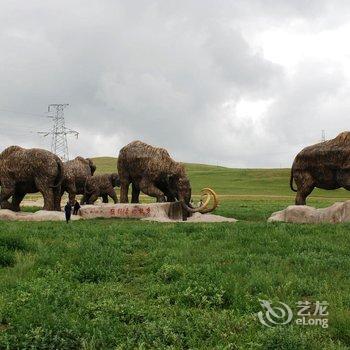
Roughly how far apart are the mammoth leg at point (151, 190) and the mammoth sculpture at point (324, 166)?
6.61 m

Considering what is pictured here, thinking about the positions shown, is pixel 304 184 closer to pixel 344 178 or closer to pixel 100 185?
pixel 344 178

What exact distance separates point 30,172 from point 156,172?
6.10 m

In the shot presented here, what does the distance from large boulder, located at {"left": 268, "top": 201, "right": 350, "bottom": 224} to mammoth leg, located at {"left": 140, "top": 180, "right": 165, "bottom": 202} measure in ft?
20.0

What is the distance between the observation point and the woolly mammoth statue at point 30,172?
2220 centimetres

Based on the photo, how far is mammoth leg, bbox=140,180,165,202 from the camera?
75.9 feet

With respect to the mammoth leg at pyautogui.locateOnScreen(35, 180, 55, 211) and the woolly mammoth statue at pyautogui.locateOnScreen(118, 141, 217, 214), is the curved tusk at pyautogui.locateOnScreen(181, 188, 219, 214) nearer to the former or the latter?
the woolly mammoth statue at pyautogui.locateOnScreen(118, 141, 217, 214)

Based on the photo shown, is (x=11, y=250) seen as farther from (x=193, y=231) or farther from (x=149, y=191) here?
(x=149, y=191)

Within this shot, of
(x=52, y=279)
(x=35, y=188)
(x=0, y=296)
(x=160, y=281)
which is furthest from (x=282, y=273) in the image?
(x=35, y=188)

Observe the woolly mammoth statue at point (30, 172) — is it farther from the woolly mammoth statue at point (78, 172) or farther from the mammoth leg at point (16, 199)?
the woolly mammoth statue at point (78, 172)

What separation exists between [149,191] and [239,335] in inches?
678

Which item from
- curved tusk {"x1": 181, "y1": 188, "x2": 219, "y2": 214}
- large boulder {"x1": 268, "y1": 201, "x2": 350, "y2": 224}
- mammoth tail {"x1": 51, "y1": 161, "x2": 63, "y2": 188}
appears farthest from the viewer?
mammoth tail {"x1": 51, "y1": 161, "x2": 63, "y2": 188}

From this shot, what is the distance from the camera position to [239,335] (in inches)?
243

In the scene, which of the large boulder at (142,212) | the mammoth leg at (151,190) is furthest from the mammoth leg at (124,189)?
the large boulder at (142,212)

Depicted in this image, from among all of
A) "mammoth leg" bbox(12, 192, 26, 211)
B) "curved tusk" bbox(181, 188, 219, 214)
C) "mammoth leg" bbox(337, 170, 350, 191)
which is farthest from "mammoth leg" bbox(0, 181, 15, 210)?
"mammoth leg" bbox(337, 170, 350, 191)
